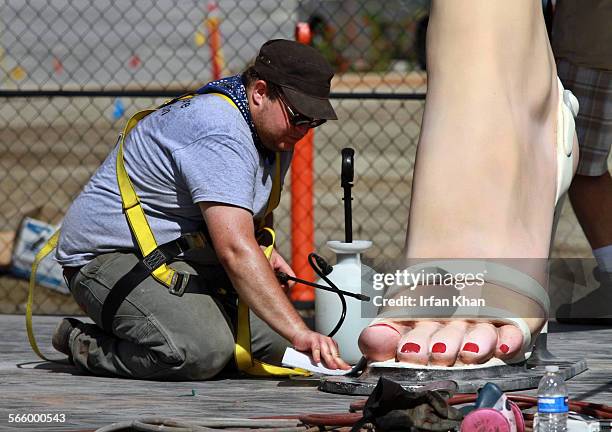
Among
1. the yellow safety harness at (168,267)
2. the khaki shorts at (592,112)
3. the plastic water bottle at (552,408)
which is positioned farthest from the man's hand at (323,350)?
the khaki shorts at (592,112)

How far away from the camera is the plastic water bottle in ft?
8.95

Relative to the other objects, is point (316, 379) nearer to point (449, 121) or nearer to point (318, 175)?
point (449, 121)

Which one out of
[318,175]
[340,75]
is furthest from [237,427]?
[340,75]

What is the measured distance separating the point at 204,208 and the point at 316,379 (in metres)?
0.68

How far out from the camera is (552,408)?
2723mm

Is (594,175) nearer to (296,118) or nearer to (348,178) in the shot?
(348,178)

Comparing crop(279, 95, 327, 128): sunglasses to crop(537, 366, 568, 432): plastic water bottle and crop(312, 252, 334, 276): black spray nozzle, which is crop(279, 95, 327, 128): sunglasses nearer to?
crop(312, 252, 334, 276): black spray nozzle

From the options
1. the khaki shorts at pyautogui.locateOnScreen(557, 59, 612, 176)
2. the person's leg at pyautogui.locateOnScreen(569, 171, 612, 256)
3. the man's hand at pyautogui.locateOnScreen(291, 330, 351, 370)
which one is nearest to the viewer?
the man's hand at pyautogui.locateOnScreen(291, 330, 351, 370)

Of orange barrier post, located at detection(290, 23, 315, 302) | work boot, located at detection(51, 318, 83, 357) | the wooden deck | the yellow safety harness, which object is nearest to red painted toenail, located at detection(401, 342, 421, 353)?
the wooden deck

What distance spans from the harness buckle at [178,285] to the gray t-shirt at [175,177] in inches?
5.8

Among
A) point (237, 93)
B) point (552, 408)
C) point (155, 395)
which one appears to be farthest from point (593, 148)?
point (552, 408)

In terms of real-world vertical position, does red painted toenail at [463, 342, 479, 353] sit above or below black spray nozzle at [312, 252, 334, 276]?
below

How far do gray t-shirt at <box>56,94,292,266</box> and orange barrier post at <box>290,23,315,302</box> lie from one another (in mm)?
2849

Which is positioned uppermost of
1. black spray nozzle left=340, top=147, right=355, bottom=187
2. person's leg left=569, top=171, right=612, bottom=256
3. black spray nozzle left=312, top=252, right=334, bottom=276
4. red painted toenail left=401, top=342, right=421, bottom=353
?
black spray nozzle left=340, top=147, right=355, bottom=187
